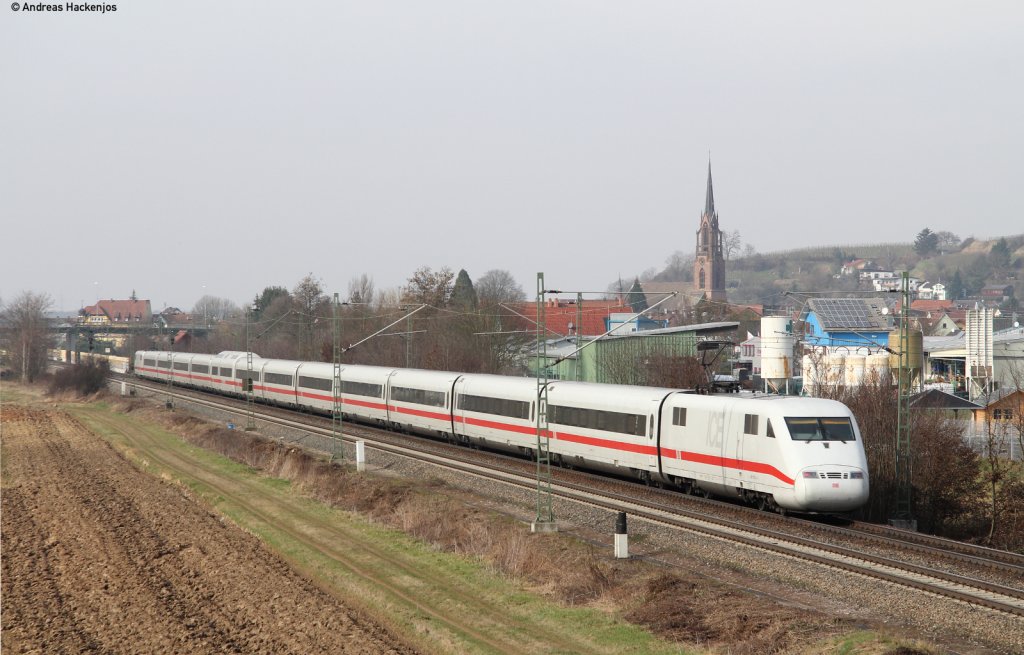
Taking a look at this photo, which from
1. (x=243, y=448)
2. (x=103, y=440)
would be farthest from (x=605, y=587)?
(x=103, y=440)

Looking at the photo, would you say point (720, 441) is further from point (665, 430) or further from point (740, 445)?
point (665, 430)

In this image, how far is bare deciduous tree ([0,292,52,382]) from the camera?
106875 mm

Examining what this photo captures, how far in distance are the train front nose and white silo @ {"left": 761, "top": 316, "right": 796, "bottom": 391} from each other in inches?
1237

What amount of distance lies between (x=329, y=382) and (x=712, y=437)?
112ft

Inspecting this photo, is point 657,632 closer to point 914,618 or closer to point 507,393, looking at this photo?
point 914,618

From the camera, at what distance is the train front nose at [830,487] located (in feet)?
74.9

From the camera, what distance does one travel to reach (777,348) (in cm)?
5619

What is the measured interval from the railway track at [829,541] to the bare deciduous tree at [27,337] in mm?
87068

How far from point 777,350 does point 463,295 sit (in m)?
51.7

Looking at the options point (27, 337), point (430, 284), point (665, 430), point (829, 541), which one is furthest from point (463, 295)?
point (829, 541)

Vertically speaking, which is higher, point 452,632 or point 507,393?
point 507,393

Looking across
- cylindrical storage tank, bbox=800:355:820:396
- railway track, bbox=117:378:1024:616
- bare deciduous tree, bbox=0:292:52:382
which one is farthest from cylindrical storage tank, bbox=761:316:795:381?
bare deciduous tree, bbox=0:292:52:382

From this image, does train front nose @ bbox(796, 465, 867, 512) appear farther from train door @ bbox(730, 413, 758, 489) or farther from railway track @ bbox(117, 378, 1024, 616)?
train door @ bbox(730, 413, 758, 489)

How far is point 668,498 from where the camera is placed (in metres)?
28.2
